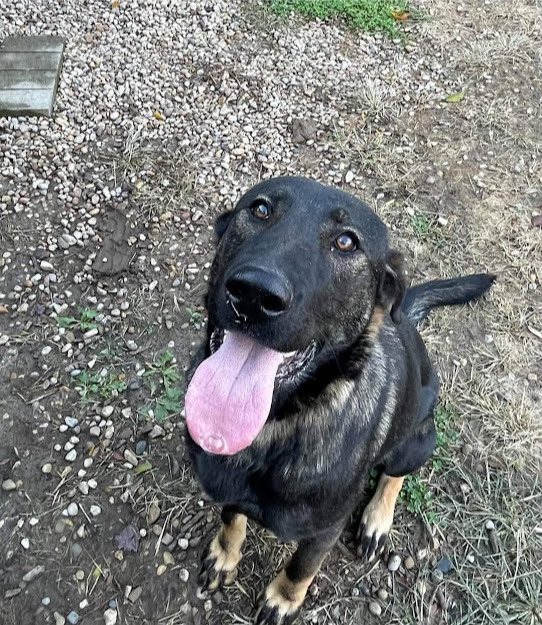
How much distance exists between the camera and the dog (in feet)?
7.27

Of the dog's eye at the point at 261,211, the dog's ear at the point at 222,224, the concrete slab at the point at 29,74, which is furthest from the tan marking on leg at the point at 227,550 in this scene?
the concrete slab at the point at 29,74

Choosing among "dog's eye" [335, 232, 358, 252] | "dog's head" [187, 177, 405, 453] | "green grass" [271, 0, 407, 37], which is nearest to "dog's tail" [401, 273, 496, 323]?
"dog's head" [187, 177, 405, 453]

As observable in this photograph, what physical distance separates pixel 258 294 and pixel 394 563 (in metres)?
2.18

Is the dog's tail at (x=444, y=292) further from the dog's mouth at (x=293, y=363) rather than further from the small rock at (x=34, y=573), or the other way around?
the small rock at (x=34, y=573)

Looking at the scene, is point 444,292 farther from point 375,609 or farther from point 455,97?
point 455,97

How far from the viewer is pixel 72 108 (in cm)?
530

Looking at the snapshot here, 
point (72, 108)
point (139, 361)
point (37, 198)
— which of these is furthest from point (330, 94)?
point (139, 361)

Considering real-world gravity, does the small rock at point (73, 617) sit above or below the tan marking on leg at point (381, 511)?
below

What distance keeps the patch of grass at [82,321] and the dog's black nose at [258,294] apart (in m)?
2.36

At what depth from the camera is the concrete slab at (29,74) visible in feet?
17.1

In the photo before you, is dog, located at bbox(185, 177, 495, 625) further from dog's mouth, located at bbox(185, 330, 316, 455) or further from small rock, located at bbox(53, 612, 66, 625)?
small rock, located at bbox(53, 612, 66, 625)

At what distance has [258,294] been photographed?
2.05 metres

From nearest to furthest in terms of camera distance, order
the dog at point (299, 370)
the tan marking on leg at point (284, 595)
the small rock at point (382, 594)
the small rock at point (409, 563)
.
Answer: the dog at point (299, 370) < the tan marking on leg at point (284, 595) < the small rock at point (382, 594) < the small rock at point (409, 563)

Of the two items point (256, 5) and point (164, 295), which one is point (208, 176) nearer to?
point (164, 295)
